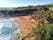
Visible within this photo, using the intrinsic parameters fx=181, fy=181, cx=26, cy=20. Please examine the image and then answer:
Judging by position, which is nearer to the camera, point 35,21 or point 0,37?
point 0,37

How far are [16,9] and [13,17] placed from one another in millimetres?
129

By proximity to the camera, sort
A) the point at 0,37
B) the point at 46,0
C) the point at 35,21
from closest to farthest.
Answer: the point at 0,37, the point at 35,21, the point at 46,0

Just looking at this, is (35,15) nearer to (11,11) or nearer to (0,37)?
(11,11)

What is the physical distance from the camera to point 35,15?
2504mm

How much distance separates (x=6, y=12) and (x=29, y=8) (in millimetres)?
328

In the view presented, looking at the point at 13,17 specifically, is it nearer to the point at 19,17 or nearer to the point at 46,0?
the point at 19,17

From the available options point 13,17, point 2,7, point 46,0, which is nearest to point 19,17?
point 13,17

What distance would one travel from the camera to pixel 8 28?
2379 millimetres

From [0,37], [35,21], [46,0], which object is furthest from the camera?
[46,0]

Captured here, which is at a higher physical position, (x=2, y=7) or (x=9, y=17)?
(x=2, y=7)

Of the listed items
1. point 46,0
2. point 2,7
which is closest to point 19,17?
point 2,7

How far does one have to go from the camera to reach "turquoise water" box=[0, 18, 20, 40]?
7.55ft

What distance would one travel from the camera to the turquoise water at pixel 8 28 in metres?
2.30

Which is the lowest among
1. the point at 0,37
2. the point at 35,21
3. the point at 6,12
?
the point at 0,37
